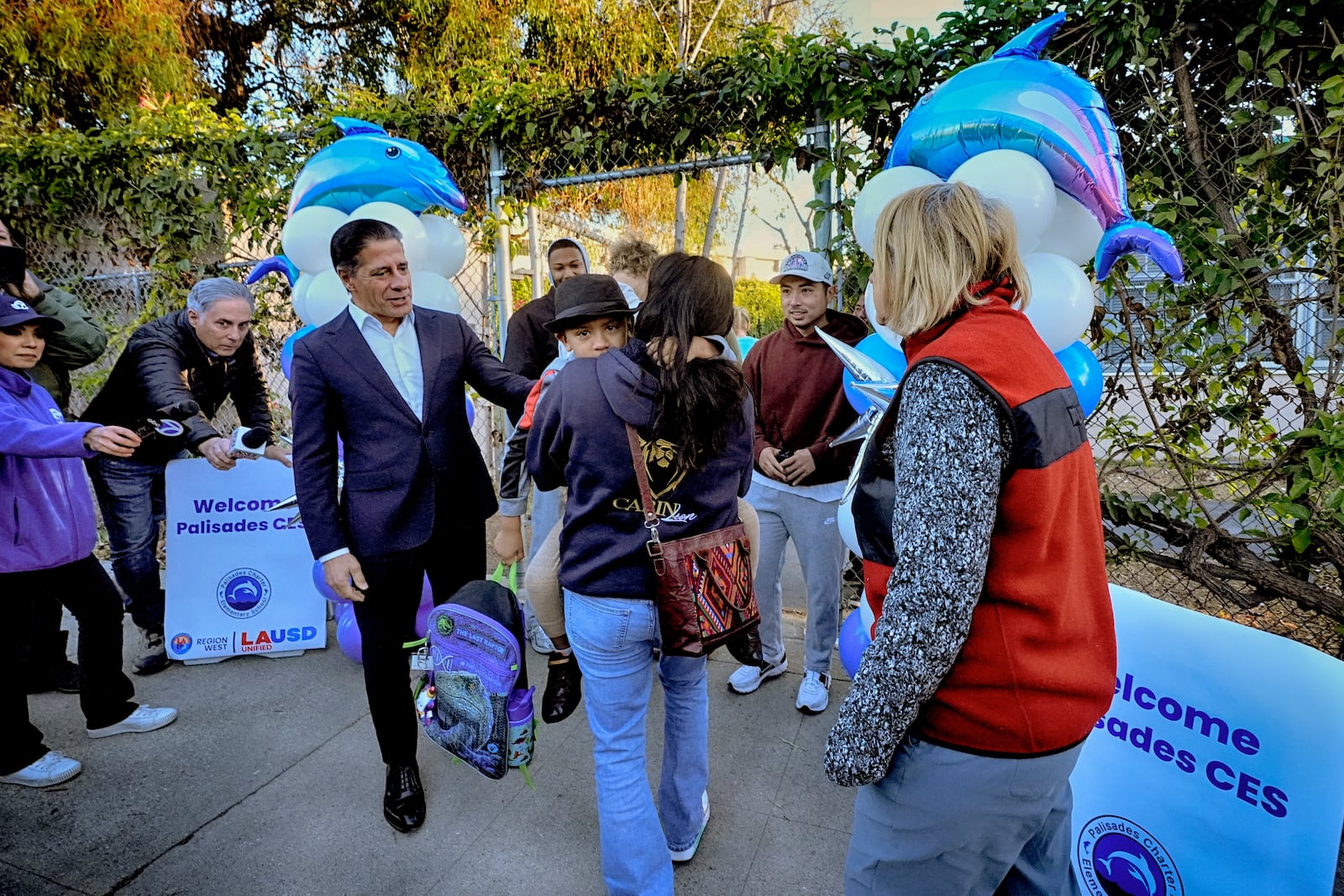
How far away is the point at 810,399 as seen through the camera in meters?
3.16

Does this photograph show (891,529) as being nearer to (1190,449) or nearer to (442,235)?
(1190,449)

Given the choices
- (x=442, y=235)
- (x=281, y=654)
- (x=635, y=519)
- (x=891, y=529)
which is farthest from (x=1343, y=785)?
(x=281, y=654)

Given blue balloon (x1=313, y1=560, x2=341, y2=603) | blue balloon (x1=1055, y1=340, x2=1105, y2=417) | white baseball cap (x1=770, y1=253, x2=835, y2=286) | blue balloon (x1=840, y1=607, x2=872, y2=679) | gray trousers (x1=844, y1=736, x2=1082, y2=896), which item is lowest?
blue balloon (x1=313, y1=560, x2=341, y2=603)

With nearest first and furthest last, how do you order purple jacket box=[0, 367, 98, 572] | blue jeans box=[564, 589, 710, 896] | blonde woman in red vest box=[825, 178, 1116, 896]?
blonde woman in red vest box=[825, 178, 1116, 896] < blue jeans box=[564, 589, 710, 896] < purple jacket box=[0, 367, 98, 572]

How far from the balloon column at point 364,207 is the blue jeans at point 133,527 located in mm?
1225

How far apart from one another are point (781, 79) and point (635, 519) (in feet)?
8.31

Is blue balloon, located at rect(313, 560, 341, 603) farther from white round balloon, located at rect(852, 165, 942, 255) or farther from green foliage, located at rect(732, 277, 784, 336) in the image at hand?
green foliage, located at rect(732, 277, 784, 336)

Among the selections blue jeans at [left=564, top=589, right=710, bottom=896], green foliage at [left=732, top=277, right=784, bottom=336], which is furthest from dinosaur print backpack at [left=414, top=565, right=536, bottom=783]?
green foliage at [left=732, top=277, right=784, bottom=336]

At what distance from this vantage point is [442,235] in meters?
3.49

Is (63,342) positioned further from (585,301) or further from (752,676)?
(752,676)

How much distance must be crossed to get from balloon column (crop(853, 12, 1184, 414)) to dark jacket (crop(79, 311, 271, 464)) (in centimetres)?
301

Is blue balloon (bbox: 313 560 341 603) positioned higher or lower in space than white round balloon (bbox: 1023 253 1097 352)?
lower

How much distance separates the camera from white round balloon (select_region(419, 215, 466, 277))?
136 inches

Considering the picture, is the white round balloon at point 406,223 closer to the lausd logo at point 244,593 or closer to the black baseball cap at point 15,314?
the black baseball cap at point 15,314
